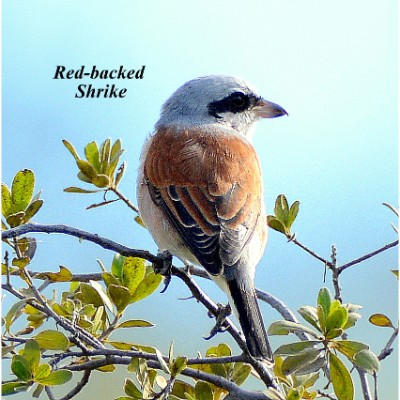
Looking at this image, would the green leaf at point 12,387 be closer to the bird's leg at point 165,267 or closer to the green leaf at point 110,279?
the green leaf at point 110,279

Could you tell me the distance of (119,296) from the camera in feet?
4.54

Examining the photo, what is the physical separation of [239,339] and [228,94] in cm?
112

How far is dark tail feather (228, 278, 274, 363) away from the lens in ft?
4.56

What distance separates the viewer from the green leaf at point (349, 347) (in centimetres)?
126

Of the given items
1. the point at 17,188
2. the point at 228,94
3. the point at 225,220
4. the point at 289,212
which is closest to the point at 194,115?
the point at 228,94

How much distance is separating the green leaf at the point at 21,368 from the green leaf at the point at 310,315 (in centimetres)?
54

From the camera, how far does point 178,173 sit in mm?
1890

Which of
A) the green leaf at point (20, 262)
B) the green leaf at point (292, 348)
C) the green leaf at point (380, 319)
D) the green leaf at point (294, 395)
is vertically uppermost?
the green leaf at point (380, 319)

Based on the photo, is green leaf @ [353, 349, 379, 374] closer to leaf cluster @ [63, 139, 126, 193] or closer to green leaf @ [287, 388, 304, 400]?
green leaf @ [287, 388, 304, 400]

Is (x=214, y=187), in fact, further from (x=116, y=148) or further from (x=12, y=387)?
(x=12, y=387)

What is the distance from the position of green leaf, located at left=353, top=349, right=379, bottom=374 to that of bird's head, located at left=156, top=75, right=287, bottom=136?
3.89 ft

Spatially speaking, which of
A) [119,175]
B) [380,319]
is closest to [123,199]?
[119,175]

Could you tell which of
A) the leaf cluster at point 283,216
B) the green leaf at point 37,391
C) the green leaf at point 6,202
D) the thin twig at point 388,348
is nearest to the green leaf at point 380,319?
the thin twig at point 388,348

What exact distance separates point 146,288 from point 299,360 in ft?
1.22
